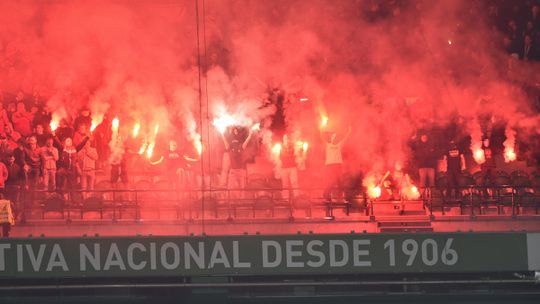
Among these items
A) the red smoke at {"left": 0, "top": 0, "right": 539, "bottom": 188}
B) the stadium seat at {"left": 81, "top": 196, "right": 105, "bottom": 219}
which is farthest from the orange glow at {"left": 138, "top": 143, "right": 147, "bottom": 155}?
the stadium seat at {"left": 81, "top": 196, "right": 105, "bottom": 219}

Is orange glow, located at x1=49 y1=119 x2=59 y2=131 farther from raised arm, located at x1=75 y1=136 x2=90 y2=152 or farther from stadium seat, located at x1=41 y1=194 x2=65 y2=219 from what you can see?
stadium seat, located at x1=41 y1=194 x2=65 y2=219

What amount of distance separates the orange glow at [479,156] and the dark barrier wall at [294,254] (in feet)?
20.4

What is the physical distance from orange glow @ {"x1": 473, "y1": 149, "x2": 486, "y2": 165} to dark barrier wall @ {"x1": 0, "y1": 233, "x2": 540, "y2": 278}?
244 inches

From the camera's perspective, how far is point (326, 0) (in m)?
13.8

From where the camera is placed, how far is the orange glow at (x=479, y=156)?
14.2 meters

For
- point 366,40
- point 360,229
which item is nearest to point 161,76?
point 366,40

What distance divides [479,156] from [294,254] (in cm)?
707

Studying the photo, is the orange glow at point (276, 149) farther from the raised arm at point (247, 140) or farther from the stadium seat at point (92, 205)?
the stadium seat at point (92, 205)

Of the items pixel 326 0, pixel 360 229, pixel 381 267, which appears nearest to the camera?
pixel 381 267

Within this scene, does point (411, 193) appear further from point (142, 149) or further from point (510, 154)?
point (142, 149)

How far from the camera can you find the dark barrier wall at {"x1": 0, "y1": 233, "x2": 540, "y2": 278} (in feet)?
26.5

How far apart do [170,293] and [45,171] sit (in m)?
5.35

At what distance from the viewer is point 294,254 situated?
319 inches

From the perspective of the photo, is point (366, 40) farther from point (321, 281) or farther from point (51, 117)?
point (321, 281)
